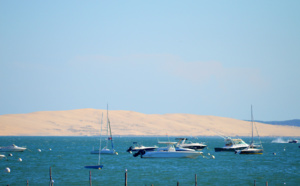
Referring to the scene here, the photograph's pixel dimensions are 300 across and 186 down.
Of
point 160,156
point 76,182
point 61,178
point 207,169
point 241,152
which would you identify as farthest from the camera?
point 241,152

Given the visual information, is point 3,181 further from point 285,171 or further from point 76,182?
point 285,171

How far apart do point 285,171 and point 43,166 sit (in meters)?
33.3

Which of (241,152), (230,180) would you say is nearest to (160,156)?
(241,152)

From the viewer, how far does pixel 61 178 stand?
56250 mm

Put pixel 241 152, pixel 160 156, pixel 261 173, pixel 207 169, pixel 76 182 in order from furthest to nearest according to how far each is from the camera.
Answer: pixel 241 152, pixel 160 156, pixel 207 169, pixel 261 173, pixel 76 182

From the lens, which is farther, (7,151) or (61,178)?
(7,151)

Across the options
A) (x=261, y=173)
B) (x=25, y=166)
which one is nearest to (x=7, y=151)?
(x=25, y=166)

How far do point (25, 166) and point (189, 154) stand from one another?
2812 centimetres

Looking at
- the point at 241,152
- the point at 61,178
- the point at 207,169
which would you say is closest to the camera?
the point at 61,178

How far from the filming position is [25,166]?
7038 cm

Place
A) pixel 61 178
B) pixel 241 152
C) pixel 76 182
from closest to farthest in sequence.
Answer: pixel 76 182 < pixel 61 178 < pixel 241 152

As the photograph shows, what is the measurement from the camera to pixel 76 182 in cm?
5278

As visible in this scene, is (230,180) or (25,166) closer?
(230,180)

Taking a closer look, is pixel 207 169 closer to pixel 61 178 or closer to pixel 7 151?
pixel 61 178
